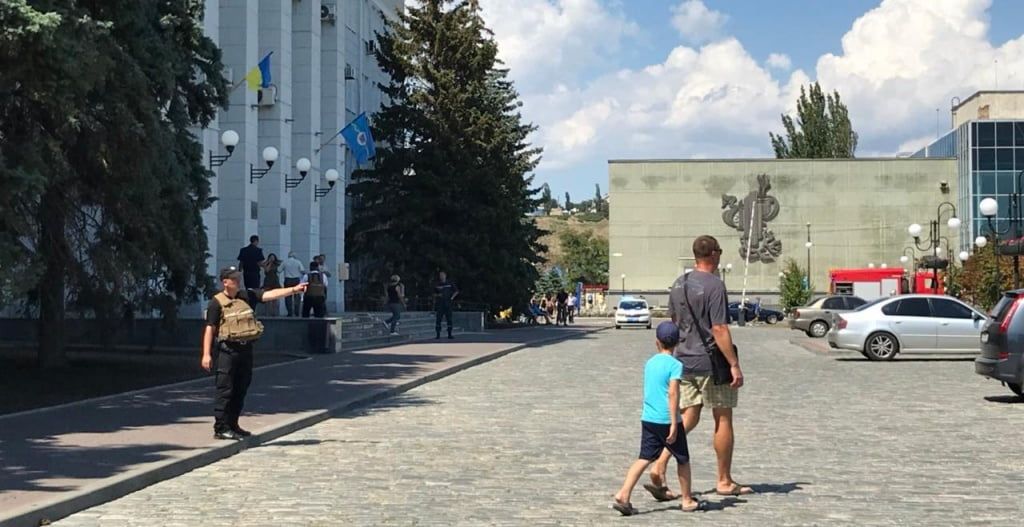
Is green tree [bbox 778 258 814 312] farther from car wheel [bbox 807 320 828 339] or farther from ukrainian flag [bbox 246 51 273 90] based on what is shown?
ukrainian flag [bbox 246 51 273 90]

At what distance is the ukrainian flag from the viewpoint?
120 ft

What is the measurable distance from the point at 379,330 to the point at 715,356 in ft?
89.9

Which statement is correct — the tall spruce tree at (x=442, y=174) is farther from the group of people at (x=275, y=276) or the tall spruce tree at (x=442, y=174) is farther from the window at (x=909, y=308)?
the window at (x=909, y=308)

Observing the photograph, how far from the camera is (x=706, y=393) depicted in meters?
9.68

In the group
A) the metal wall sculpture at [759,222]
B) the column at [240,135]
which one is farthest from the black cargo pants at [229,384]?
the metal wall sculpture at [759,222]

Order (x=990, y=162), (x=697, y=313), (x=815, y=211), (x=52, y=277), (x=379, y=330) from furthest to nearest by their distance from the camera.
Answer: (x=815, y=211), (x=990, y=162), (x=379, y=330), (x=52, y=277), (x=697, y=313)

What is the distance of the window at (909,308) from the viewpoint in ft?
96.3

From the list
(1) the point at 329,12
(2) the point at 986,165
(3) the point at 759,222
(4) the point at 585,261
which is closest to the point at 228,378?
(1) the point at 329,12

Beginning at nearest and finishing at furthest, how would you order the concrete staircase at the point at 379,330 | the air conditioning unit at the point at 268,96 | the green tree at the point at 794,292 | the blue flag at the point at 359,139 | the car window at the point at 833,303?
the concrete staircase at the point at 379,330 < the air conditioning unit at the point at 268,96 < the blue flag at the point at 359,139 < the car window at the point at 833,303 < the green tree at the point at 794,292

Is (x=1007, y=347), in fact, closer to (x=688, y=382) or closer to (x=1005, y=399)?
(x=1005, y=399)

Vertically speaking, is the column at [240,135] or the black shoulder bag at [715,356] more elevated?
the column at [240,135]

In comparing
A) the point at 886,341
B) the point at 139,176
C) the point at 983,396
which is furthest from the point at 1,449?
the point at 886,341

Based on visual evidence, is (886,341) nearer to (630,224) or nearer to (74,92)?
(74,92)

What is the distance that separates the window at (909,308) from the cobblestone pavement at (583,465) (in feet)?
28.4
